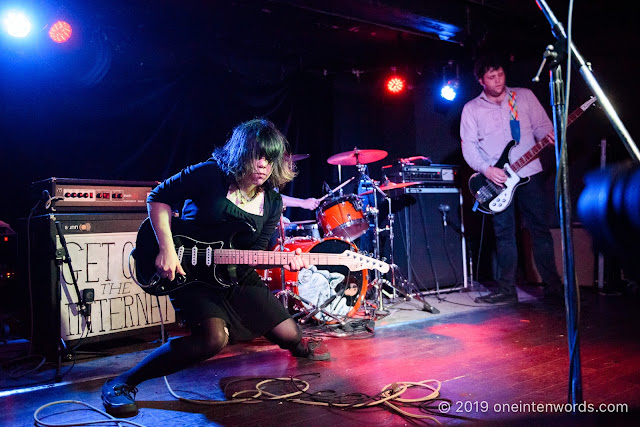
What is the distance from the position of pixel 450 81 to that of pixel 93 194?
5.16 metres

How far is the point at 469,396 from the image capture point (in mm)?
2660

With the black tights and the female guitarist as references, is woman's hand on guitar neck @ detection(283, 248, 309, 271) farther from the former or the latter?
the black tights

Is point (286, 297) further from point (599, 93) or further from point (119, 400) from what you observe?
point (599, 93)

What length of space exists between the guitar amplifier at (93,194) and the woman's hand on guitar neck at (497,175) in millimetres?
3788

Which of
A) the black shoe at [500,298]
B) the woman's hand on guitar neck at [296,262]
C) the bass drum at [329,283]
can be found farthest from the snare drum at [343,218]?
the woman's hand on guitar neck at [296,262]

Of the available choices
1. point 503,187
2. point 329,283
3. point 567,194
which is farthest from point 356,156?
point 567,194

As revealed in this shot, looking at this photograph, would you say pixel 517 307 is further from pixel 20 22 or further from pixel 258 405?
pixel 20 22

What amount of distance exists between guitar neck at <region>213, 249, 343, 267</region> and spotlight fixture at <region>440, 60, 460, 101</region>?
14.7ft

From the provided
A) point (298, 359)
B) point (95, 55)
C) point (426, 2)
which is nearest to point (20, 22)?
point (95, 55)

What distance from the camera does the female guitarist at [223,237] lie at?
2594 mm

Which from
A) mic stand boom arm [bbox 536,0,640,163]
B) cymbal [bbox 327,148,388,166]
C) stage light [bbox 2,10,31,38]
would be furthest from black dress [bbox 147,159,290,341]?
stage light [bbox 2,10,31,38]

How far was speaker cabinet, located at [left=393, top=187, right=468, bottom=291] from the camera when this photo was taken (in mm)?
6422

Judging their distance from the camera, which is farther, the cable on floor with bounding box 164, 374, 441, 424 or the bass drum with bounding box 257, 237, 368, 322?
the bass drum with bounding box 257, 237, 368, 322

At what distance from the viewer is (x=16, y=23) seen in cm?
470
